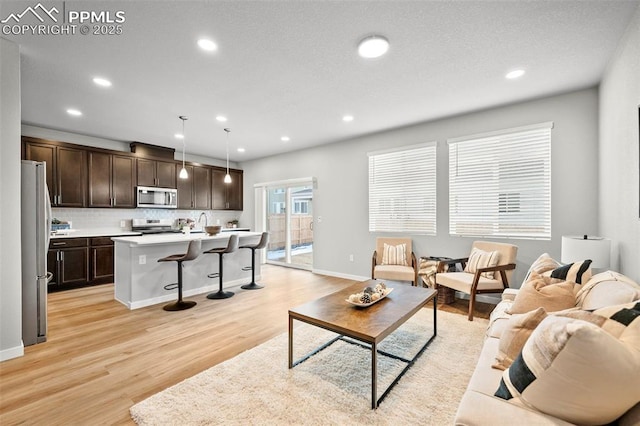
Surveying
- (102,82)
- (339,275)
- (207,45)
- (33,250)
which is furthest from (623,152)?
(33,250)

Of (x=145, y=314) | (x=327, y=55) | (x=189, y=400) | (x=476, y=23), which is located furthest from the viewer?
(x=145, y=314)

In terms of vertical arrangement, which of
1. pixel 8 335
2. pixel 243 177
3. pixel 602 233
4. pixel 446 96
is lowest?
pixel 8 335

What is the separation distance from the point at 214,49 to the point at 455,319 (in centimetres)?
385

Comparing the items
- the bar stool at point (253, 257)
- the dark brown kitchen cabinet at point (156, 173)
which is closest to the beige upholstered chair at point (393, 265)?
the bar stool at point (253, 257)

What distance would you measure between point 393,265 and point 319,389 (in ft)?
8.97

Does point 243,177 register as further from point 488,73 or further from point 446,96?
point 488,73

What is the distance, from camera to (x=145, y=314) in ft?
11.5

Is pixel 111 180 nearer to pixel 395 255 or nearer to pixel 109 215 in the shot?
pixel 109 215

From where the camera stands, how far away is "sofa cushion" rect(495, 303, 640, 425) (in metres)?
0.85

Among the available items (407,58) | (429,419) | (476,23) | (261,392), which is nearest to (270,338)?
(261,392)

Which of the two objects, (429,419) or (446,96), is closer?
(429,419)

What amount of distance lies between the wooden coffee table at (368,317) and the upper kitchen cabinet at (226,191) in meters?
5.38

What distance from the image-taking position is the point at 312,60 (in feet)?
8.80

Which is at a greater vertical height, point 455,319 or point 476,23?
point 476,23
